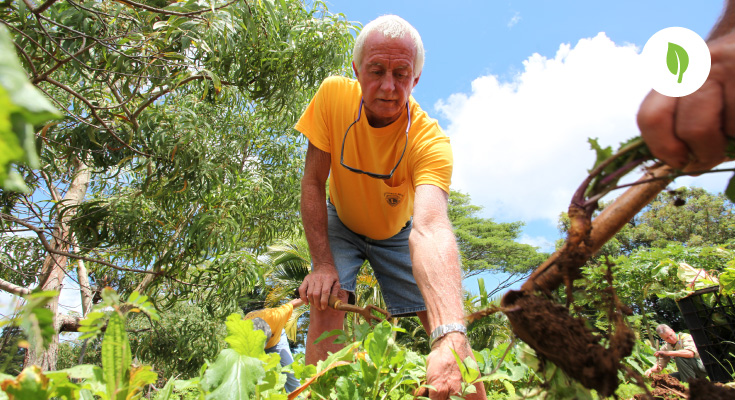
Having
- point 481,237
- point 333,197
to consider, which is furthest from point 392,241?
point 481,237

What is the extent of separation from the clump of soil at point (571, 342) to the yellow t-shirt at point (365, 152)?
1.28m

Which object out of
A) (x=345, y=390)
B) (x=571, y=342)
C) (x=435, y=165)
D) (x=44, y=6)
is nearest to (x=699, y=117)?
(x=571, y=342)

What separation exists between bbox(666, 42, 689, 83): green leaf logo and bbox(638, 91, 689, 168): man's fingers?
23 cm

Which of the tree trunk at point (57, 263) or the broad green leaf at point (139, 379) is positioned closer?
the broad green leaf at point (139, 379)

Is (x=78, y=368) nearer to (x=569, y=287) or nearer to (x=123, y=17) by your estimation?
(x=569, y=287)

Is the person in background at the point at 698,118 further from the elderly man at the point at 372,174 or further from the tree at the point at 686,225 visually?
the tree at the point at 686,225

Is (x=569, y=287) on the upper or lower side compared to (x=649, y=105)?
lower

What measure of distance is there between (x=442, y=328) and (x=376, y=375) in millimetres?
257

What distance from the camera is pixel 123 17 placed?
3.35m

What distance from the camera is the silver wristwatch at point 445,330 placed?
4.16 feet

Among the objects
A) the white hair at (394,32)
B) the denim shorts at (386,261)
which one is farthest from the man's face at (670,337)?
the white hair at (394,32)

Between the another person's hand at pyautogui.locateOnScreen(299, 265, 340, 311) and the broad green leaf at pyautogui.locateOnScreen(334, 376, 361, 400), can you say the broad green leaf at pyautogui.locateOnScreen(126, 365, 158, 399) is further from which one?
the another person's hand at pyautogui.locateOnScreen(299, 265, 340, 311)

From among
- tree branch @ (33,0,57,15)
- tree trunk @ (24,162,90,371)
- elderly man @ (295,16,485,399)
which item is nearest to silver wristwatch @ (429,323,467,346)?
elderly man @ (295,16,485,399)

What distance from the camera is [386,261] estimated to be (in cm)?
247
